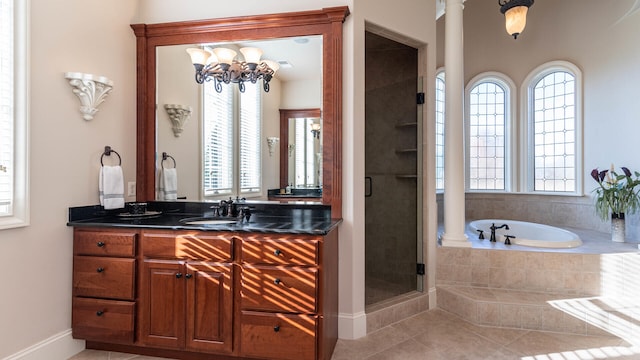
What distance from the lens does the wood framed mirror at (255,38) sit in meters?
2.42

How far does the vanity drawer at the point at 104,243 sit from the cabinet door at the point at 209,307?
1.39ft

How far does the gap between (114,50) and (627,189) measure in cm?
490

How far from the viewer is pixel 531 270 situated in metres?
2.83

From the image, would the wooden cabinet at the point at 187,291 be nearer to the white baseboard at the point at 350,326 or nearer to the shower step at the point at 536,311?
the white baseboard at the point at 350,326

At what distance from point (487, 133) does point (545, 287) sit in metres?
2.65

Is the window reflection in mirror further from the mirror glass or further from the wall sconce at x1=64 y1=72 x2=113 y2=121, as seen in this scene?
the wall sconce at x1=64 y1=72 x2=113 y2=121

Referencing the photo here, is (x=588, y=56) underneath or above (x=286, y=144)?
above

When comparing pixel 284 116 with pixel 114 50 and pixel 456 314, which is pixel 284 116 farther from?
pixel 456 314

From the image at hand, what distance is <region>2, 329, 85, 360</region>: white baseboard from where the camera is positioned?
1946 millimetres

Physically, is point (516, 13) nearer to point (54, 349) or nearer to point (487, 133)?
point (487, 133)

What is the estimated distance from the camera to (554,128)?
442 cm

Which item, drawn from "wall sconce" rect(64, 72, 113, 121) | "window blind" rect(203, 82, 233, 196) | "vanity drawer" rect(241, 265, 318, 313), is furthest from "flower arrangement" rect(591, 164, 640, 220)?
"wall sconce" rect(64, 72, 113, 121)

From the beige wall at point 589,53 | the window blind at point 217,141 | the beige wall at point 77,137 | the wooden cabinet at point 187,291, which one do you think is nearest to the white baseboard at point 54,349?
the beige wall at point 77,137

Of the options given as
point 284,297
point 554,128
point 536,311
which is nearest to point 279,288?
point 284,297
